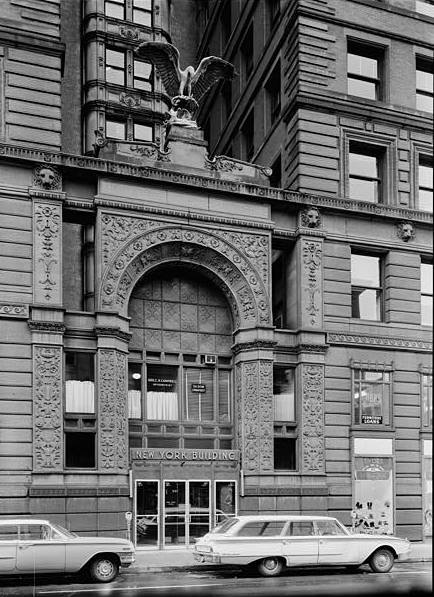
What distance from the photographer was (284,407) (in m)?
28.9

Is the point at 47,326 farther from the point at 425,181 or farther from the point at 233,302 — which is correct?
the point at 425,181

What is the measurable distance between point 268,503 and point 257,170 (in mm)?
11966

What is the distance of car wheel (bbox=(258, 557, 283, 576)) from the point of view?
67.0 ft

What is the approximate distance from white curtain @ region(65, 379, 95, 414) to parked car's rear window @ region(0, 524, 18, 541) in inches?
290

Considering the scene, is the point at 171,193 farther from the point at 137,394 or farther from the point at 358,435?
the point at 358,435

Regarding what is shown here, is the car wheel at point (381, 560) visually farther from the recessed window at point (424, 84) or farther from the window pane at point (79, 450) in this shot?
the recessed window at point (424, 84)

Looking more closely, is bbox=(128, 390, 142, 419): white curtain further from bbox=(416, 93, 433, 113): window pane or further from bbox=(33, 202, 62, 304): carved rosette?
bbox=(416, 93, 433, 113): window pane

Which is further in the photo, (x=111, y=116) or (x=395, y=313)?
(x=111, y=116)

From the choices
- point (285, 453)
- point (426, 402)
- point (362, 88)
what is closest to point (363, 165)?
point (362, 88)

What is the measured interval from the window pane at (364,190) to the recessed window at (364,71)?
356 cm

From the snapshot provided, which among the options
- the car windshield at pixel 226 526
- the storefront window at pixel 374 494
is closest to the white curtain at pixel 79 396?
the car windshield at pixel 226 526

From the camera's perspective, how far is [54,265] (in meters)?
26.0

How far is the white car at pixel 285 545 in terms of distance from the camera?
2019 centimetres

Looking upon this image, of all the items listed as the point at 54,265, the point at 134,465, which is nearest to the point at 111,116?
the point at 54,265
